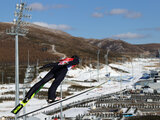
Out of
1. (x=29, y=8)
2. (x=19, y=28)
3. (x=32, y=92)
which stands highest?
(x=29, y=8)

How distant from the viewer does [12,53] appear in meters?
156

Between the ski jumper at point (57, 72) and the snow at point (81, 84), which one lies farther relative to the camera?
the snow at point (81, 84)

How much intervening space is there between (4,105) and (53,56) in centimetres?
10055

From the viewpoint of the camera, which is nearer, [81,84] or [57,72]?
[57,72]

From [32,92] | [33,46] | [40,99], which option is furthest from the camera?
[33,46]

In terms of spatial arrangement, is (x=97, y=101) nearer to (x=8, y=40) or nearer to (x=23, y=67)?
(x=23, y=67)

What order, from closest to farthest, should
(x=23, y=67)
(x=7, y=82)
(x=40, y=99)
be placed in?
(x=40, y=99) < (x=7, y=82) < (x=23, y=67)

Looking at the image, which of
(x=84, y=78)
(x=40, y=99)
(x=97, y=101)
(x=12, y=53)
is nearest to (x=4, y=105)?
(x=40, y=99)

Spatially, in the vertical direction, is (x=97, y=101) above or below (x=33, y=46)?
below

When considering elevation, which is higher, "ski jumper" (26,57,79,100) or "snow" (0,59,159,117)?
"ski jumper" (26,57,79,100)

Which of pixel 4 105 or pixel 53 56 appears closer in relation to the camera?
pixel 4 105

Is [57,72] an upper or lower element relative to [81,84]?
upper

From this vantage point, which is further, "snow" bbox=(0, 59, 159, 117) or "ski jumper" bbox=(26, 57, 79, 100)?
"snow" bbox=(0, 59, 159, 117)

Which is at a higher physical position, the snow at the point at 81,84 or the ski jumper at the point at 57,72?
the ski jumper at the point at 57,72
